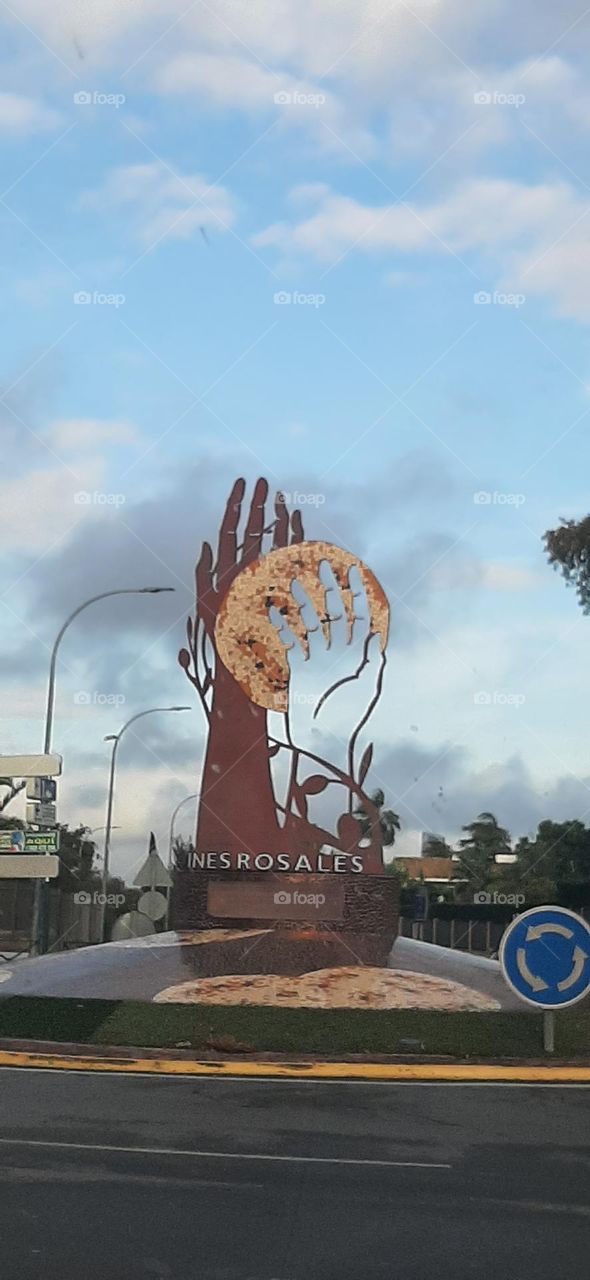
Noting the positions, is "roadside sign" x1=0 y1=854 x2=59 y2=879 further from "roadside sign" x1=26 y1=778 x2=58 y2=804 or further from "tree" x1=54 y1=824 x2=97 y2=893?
"tree" x1=54 y1=824 x2=97 y2=893

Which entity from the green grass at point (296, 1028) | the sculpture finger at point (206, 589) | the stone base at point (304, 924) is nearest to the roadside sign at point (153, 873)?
the stone base at point (304, 924)

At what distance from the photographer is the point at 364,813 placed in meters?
26.0

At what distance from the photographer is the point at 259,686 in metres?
26.0

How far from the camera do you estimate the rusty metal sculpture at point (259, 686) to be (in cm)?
2548

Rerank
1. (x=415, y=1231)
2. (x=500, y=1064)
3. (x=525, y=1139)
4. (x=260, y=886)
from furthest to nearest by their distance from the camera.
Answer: (x=260, y=886)
(x=500, y=1064)
(x=525, y=1139)
(x=415, y=1231)

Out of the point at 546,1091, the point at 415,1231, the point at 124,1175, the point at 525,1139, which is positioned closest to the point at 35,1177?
the point at 124,1175

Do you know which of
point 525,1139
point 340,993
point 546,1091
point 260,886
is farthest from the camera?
point 260,886

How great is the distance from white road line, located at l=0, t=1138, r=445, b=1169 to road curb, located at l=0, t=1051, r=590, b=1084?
447cm

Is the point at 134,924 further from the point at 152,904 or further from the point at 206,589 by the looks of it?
the point at 206,589

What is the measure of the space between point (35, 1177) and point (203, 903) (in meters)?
16.2

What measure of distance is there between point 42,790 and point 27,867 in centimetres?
166

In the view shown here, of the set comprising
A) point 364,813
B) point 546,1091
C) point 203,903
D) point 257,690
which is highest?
point 257,690

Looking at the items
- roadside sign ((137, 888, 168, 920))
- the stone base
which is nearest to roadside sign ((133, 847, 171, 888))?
roadside sign ((137, 888, 168, 920))

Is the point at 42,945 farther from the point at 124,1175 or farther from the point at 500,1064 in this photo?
the point at 124,1175
